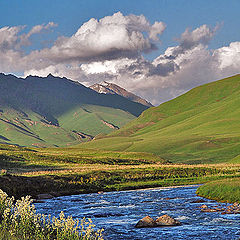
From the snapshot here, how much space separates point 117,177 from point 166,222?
55544mm

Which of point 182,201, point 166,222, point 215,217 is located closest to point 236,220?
point 215,217

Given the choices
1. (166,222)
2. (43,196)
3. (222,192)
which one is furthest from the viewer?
(43,196)

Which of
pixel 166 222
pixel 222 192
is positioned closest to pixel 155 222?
pixel 166 222

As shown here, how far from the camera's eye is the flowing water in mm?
32125

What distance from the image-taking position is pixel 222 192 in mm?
55312

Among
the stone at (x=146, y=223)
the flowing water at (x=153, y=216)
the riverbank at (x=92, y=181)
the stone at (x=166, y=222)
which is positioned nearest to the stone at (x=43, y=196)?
the riverbank at (x=92, y=181)

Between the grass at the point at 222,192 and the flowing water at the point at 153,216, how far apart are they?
234 centimetres

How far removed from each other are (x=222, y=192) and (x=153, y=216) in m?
17.8

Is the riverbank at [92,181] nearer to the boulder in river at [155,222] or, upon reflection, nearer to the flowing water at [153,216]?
the flowing water at [153,216]

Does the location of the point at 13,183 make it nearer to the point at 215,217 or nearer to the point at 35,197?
the point at 35,197

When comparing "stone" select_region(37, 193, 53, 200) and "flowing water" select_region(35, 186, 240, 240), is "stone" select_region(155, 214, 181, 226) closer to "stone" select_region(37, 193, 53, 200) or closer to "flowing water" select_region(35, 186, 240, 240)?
"flowing water" select_region(35, 186, 240, 240)

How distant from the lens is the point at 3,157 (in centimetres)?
13338

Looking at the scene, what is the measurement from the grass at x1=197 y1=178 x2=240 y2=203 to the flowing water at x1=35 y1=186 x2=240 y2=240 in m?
2.34

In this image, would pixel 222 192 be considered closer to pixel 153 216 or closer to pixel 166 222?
pixel 153 216
